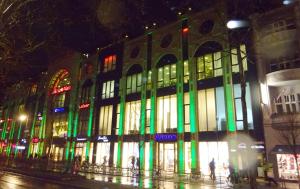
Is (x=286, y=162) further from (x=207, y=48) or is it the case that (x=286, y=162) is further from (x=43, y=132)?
(x=43, y=132)

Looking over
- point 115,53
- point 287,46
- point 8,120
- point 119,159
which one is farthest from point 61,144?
point 287,46

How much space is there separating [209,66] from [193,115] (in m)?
6.26

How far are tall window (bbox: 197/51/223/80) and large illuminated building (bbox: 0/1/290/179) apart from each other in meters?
0.12

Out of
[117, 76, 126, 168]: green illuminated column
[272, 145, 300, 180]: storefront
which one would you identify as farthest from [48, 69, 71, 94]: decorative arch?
[272, 145, 300, 180]: storefront

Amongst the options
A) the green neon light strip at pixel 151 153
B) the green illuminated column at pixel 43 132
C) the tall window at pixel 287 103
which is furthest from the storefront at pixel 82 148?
the tall window at pixel 287 103

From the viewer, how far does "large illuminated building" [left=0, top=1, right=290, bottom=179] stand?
2545cm

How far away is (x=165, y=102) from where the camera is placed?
32500 mm

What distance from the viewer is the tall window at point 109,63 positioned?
41.7m

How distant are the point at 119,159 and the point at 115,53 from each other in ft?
59.8

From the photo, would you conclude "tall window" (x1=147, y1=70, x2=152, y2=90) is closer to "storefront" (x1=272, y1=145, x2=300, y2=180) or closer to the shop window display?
"storefront" (x1=272, y1=145, x2=300, y2=180)

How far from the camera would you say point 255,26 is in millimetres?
25000

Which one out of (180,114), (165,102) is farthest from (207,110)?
(165,102)

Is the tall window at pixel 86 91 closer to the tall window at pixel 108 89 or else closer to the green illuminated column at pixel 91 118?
the green illuminated column at pixel 91 118

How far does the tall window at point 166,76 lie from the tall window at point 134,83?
379 cm
